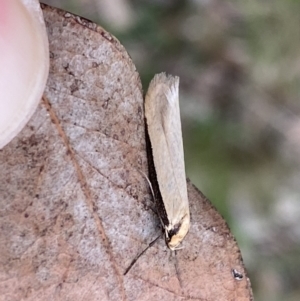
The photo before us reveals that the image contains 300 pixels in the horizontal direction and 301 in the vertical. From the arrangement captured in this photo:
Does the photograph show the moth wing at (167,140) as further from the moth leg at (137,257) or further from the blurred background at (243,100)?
the blurred background at (243,100)

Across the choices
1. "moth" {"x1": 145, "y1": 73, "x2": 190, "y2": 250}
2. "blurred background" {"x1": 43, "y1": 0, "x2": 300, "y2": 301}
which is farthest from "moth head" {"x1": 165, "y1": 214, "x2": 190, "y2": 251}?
"blurred background" {"x1": 43, "y1": 0, "x2": 300, "y2": 301}

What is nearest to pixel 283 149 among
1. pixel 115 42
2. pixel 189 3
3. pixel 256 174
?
pixel 256 174

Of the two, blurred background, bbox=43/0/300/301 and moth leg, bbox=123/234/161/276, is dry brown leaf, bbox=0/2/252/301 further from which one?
blurred background, bbox=43/0/300/301

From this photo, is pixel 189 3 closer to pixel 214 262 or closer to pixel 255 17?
pixel 255 17

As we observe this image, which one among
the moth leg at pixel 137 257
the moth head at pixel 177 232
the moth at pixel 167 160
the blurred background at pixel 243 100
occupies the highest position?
the moth at pixel 167 160

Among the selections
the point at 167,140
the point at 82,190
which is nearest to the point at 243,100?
the point at 167,140

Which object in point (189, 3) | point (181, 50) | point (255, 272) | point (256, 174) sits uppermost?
point (189, 3)

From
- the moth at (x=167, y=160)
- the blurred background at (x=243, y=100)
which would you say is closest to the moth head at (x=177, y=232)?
the moth at (x=167, y=160)
